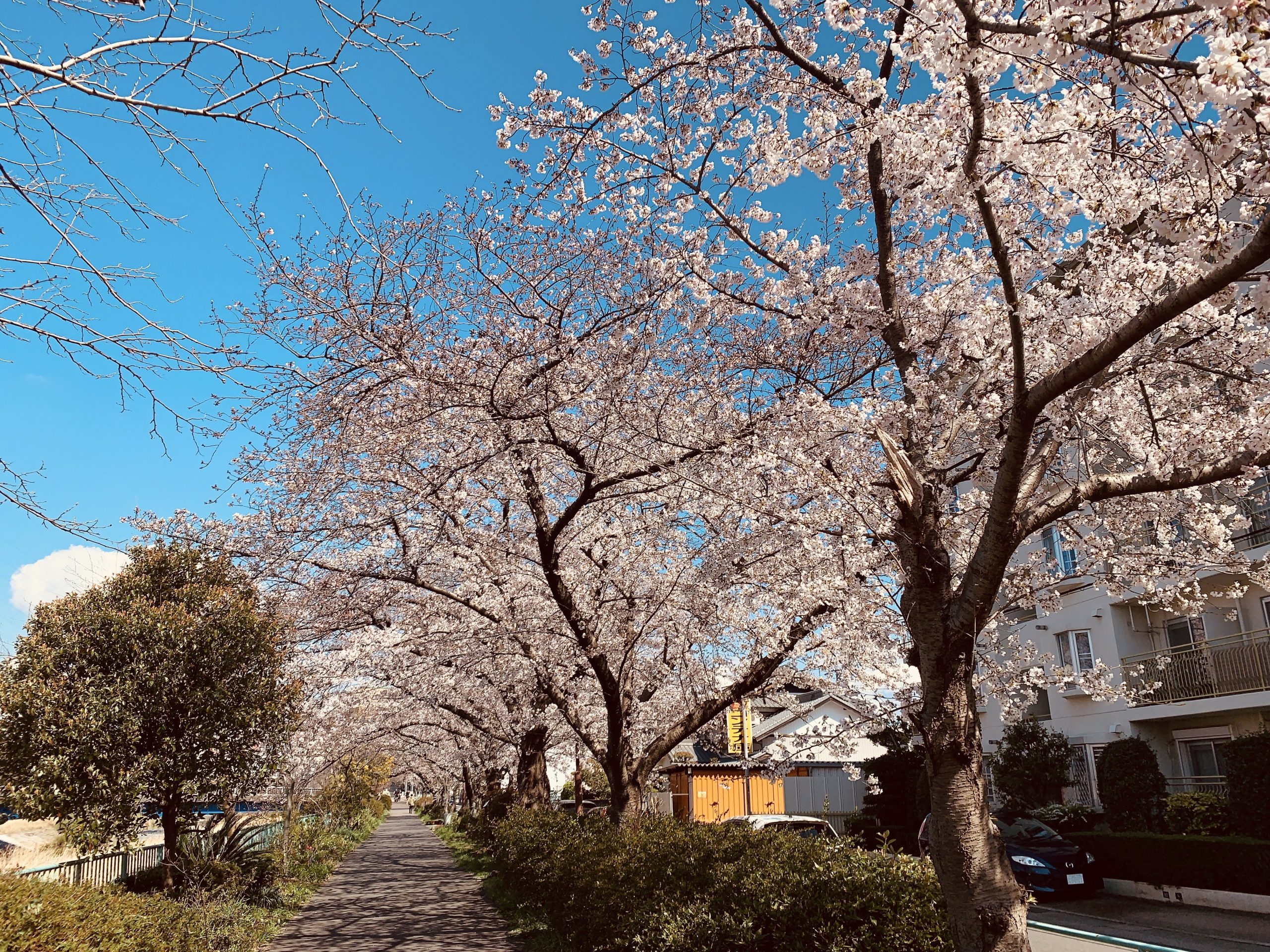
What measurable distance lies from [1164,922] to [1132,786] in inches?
201

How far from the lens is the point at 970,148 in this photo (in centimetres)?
388

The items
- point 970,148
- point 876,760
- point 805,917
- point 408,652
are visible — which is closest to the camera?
point 970,148

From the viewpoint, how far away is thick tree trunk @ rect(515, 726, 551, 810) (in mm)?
20719

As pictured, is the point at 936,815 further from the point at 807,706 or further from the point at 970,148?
the point at 807,706

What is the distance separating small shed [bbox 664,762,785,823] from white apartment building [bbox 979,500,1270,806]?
Result: 26.5 ft

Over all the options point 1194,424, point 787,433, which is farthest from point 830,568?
point 1194,424

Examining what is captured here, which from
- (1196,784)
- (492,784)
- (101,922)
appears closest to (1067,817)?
(1196,784)

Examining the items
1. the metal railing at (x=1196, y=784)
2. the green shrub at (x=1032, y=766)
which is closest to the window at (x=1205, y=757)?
the metal railing at (x=1196, y=784)

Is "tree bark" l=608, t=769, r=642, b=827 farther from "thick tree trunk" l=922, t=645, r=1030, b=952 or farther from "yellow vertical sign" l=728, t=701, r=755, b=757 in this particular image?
"thick tree trunk" l=922, t=645, r=1030, b=952

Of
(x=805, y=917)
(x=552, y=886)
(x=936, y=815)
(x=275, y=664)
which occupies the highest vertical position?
(x=275, y=664)

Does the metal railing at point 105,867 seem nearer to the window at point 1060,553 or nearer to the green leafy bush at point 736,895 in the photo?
the green leafy bush at point 736,895

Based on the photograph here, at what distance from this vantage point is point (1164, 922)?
1217cm

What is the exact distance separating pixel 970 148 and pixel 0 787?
1117cm

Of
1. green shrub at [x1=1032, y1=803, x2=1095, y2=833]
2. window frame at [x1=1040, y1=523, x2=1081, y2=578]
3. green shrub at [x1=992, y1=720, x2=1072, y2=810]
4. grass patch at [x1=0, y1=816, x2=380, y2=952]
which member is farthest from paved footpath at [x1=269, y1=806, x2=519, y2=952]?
window frame at [x1=1040, y1=523, x2=1081, y2=578]
